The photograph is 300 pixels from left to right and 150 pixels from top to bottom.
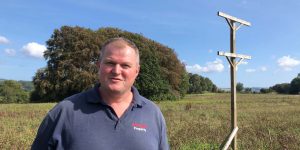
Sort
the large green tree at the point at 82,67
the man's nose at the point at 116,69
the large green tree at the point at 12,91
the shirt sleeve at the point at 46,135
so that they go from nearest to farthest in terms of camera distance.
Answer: the shirt sleeve at the point at 46,135 < the man's nose at the point at 116,69 < the large green tree at the point at 82,67 < the large green tree at the point at 12,91

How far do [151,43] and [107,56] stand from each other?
178 ft

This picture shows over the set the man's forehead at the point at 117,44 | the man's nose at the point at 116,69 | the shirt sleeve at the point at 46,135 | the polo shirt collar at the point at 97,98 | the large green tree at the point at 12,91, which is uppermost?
the large green tree at the point at 12,91

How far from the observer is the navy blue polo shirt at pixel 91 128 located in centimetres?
301

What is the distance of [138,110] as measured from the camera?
11.0ft

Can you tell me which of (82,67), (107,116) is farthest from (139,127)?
(82,67)

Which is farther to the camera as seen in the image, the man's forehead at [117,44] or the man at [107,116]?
the man's forehead at [117,44]

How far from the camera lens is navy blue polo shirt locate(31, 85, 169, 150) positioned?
3010 millimetres

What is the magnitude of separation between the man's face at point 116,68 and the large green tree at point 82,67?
4476 cm

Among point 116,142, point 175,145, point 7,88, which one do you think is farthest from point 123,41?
point 7,88

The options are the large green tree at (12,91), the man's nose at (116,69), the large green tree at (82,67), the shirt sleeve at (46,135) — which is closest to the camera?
the shirt sleeve at (46,135)

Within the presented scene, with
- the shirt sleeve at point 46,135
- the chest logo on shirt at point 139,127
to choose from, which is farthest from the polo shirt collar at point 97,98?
the shirt sleeve at point 46,135

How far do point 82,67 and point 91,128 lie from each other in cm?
4787

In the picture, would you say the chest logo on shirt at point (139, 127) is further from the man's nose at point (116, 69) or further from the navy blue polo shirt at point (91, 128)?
the man's nose at point (116, 69)

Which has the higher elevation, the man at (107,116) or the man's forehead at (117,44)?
the man's forehead at (117,44)
